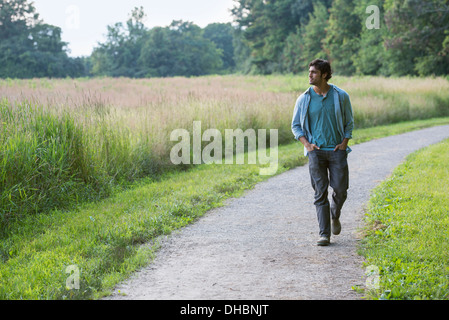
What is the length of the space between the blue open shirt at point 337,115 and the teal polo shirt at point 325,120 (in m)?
0.05

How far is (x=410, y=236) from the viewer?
531cm

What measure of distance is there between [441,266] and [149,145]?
6953mm

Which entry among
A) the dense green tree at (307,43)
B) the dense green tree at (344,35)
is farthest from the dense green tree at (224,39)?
the dense green tree at (344,35)

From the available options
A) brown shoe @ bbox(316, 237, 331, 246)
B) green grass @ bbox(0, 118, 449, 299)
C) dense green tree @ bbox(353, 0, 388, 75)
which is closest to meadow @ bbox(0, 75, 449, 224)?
green grass @ bbox(0, 118, 449, 299)

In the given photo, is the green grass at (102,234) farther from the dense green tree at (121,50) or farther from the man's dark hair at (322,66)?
the dense green tree at (121,50)

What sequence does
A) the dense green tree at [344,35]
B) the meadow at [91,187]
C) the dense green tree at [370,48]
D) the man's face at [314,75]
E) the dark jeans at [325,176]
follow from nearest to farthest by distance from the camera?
1. the meadow at [91,187]
2. the man's face at [314,75]
3. the dark jeans at [325,176]
4. the dense green tree at [370,48]
5. the dense green tree at [344,35]

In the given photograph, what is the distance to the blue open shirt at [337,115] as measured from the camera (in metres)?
5.34

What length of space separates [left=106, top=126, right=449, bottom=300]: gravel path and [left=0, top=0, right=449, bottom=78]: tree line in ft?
20.8

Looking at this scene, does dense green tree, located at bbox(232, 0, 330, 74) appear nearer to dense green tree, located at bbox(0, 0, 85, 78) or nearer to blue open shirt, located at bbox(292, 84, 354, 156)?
dense green tree, located at bbox(0, 0, 85, 78)

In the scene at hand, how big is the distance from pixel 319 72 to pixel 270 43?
7249cm

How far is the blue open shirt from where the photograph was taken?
17.5 ft

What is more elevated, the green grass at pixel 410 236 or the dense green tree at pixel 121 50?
the dense green tree at pixel 121 50

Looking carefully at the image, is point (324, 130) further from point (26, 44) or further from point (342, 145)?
point (26, 44)
